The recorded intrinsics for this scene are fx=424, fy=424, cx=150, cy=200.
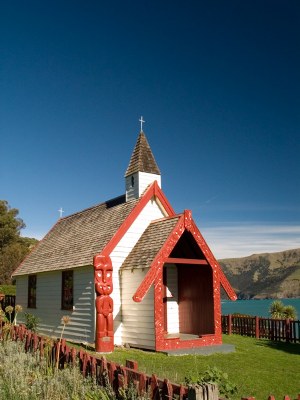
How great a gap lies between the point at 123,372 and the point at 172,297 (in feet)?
38.6

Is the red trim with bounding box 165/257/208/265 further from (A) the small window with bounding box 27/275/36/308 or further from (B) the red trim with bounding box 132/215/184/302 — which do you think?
(A) the small window with bounding box 27/275/36/308

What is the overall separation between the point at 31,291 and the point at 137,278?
384 inches

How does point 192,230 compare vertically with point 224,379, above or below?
above

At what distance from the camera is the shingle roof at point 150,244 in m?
15.8

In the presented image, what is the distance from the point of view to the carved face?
49.8 ft

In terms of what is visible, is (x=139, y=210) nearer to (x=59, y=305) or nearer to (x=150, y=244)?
(x=150, y=244)

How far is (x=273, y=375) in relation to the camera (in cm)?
1161

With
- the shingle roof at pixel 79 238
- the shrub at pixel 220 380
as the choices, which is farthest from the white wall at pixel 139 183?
the shrub at pixel 220 380

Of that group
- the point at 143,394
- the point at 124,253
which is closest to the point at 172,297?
the point at 124,253

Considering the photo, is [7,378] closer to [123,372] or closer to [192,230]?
[123,372]

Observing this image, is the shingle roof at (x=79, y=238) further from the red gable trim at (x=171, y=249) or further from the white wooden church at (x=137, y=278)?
the red gable trim at (x=171, y=249)

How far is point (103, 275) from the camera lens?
50.3 ft

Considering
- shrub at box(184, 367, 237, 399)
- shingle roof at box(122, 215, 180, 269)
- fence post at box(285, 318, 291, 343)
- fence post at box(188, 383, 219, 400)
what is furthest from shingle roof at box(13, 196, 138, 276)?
fence post at box(188, 383, 219, 400)

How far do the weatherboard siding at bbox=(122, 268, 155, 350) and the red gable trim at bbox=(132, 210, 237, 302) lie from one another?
0.74 m
